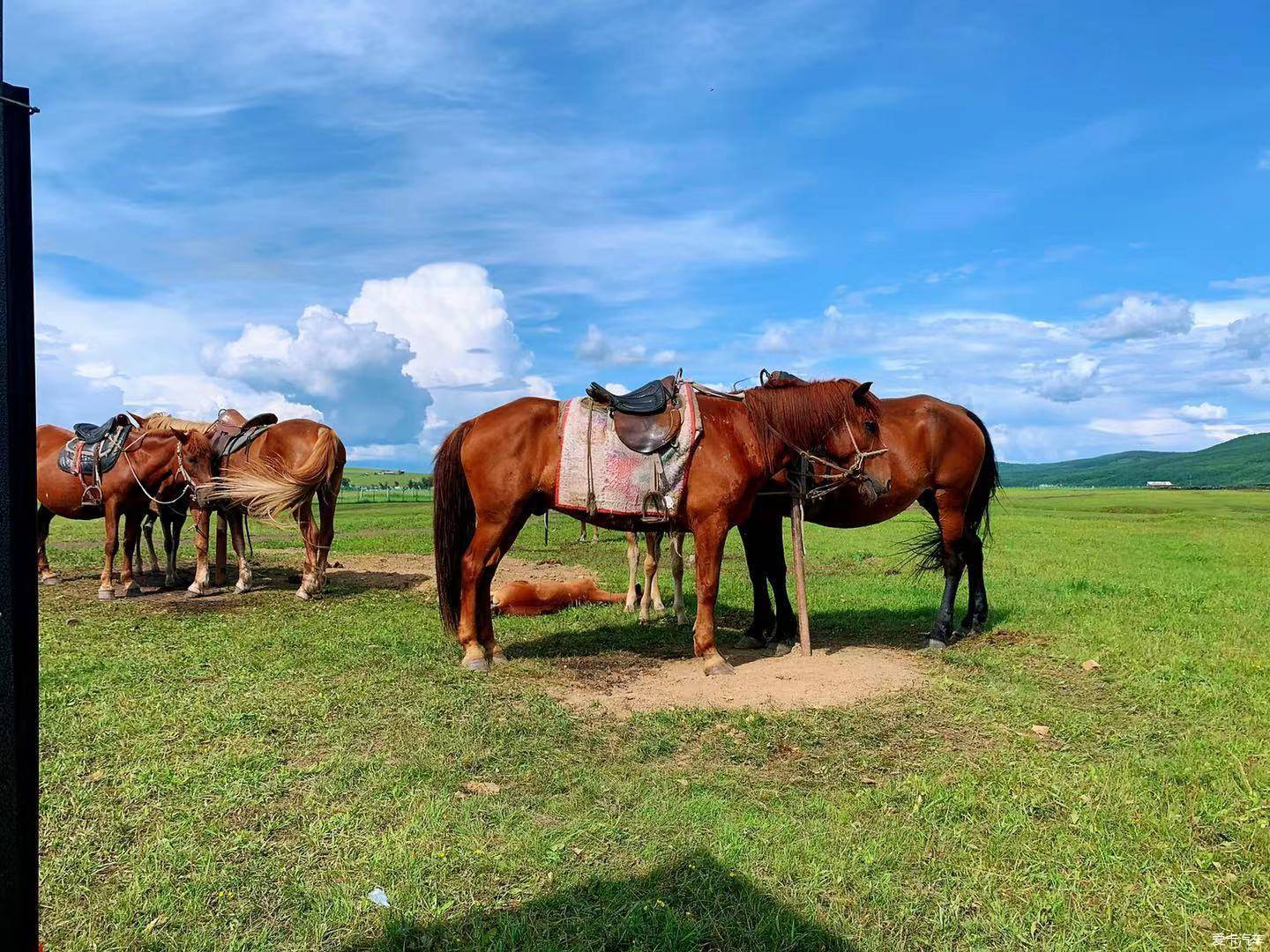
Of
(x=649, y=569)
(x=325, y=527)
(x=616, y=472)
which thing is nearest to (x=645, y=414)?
(x=616, y=472)

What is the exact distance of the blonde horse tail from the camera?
10.7 metres

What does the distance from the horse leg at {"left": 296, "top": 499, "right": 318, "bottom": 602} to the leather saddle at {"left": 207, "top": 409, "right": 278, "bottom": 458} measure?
59.8 inches

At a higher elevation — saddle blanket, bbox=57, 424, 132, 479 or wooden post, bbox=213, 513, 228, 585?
saddle blanket, bbox=57, 424, 132, 479

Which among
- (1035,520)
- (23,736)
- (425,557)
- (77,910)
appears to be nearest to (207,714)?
(77,910)

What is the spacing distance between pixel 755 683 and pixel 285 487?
24.0 feet

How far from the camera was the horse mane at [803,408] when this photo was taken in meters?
7.72

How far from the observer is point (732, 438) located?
742 cm

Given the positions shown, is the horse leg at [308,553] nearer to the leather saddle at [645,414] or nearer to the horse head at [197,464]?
the horse head at [197,464]

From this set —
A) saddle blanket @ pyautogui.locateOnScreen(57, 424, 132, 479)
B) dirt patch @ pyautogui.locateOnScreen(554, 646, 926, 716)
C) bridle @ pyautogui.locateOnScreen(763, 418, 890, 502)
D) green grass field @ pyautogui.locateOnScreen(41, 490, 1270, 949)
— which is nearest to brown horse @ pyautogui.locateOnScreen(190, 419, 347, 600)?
saddle blanket @ pyautogui.locateOnScreen(57, 424, 132, 479)

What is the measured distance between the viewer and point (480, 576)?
24.0ft

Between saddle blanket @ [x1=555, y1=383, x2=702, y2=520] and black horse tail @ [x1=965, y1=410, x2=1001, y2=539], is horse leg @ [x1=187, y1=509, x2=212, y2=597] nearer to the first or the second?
saddle blanket @ [x1=555, y1=383, x2=702, y2=520]

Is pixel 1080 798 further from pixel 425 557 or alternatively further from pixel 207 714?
pixel 425 557

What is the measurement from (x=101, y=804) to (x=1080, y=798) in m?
5.47

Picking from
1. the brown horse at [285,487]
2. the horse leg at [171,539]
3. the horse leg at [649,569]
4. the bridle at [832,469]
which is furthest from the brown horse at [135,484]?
the bridle at [832,469]
